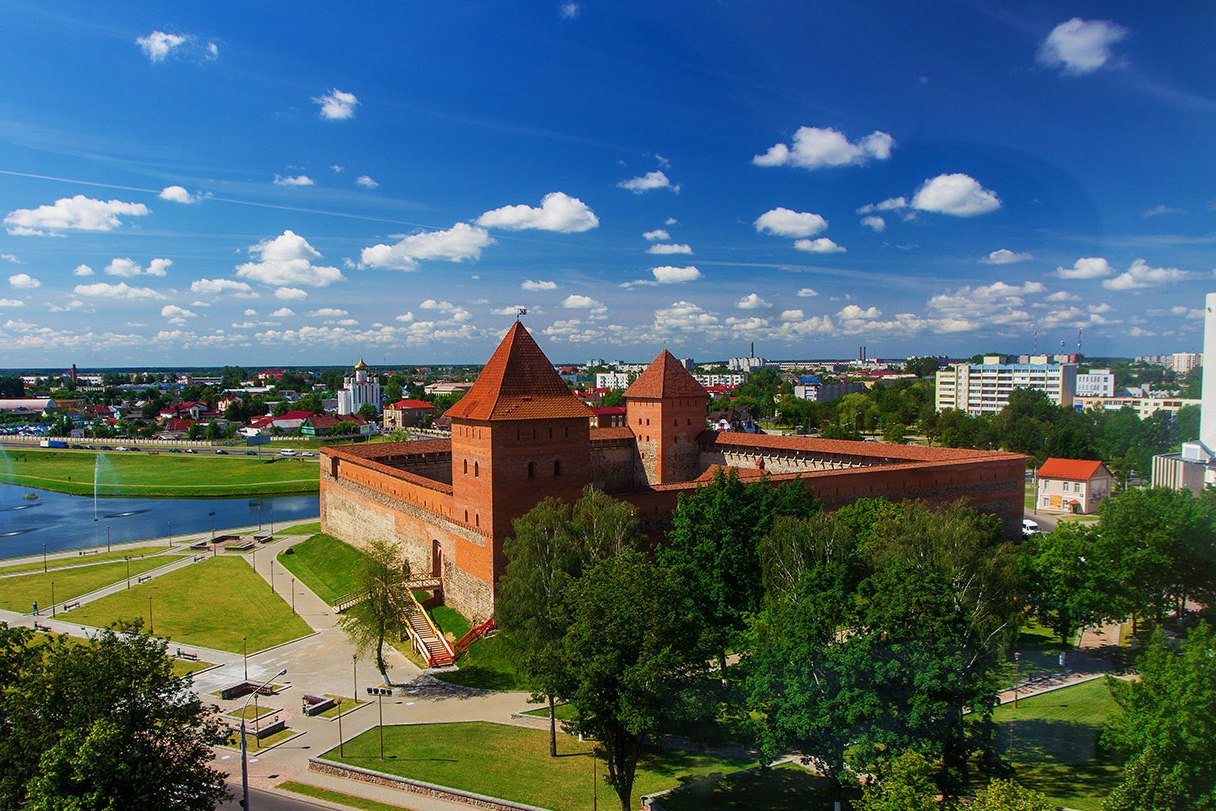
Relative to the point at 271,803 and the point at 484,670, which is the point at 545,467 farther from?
the point at 271,803

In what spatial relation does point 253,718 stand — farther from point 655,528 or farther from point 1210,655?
point 1210,655

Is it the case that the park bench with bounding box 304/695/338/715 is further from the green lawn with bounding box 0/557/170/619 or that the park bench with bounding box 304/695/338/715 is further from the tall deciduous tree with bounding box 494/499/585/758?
the green lawn with bounding box 0/557/170/619

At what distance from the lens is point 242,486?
260 feet

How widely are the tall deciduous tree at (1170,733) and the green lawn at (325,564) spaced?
3122 centimetres

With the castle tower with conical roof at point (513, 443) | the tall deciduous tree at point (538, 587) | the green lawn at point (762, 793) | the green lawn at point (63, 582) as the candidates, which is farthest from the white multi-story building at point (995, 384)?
the green lawn at point (63, 582)

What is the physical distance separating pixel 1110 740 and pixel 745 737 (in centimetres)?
871

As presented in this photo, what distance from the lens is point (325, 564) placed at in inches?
1722

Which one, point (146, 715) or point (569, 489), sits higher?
point (569, 489)

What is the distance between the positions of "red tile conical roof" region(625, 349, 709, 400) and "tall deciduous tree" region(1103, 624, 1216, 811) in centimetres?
3071

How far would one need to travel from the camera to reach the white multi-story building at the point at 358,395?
159375 mm

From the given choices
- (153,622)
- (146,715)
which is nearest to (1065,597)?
(146,715)

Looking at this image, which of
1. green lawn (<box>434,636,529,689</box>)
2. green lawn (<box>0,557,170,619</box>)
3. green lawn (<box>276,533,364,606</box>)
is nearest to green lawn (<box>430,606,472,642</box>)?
→ green lawn (<box>434,636,529,689</box>)

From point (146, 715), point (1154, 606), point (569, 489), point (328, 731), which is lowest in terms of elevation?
point (328, 731)

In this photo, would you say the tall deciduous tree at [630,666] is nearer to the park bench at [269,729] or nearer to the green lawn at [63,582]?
the park bench at [269,729]
